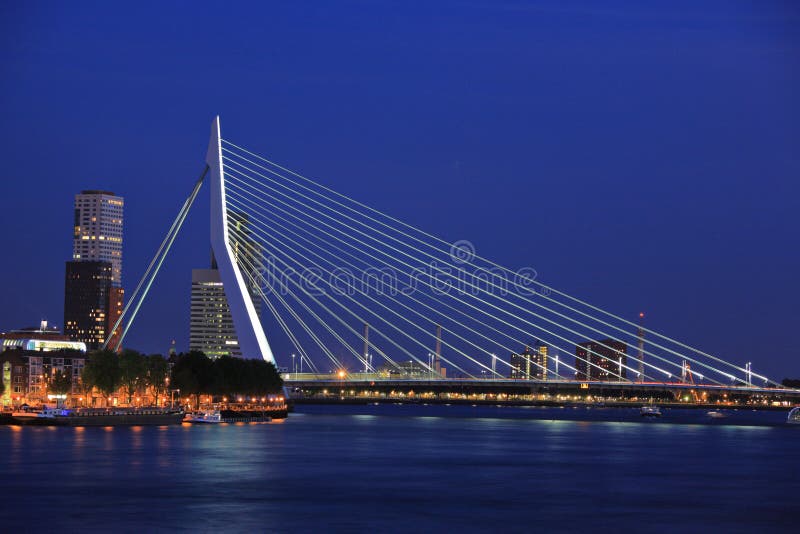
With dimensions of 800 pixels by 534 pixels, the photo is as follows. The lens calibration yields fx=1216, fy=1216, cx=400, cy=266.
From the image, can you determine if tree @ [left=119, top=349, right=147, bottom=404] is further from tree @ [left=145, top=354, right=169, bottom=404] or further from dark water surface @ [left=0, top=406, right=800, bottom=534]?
dark water surface @ [left=0, top=406, right=800, bottom=534]

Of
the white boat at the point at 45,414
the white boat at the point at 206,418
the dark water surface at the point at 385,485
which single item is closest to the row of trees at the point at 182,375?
the white boat at the point at 206,418

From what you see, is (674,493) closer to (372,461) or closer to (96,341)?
(372,461)

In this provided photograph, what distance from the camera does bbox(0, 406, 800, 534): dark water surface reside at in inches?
1061

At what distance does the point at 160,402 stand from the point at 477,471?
59.8 meters

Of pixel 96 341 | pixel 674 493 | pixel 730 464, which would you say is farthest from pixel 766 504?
pixel 96 341

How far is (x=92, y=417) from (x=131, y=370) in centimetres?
1006

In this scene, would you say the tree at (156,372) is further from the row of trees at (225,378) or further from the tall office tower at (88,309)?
the tall office tower at (88,309)

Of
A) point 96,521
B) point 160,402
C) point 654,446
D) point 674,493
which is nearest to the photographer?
point 96,521

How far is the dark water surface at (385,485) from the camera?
1061 inches

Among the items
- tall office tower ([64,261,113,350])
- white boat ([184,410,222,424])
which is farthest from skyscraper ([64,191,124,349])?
white boat ([184,410,222,424])

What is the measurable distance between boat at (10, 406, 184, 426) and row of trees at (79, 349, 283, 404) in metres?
3.60

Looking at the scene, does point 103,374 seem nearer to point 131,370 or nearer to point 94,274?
point 131,370

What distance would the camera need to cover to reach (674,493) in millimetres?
33594

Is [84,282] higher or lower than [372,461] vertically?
higher
